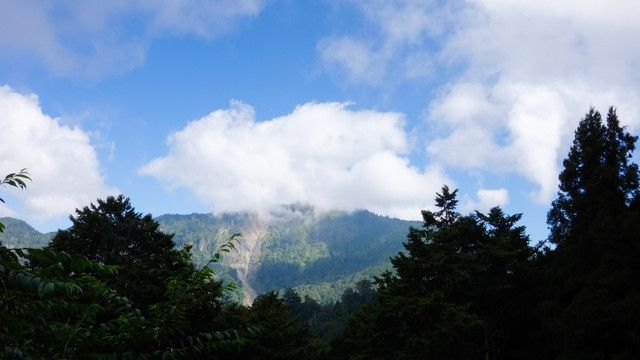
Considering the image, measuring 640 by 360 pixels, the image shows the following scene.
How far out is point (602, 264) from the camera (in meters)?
17.3

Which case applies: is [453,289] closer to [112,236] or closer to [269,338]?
[269,338]

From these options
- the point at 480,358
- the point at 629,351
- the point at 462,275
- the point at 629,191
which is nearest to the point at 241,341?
the point at 629,351

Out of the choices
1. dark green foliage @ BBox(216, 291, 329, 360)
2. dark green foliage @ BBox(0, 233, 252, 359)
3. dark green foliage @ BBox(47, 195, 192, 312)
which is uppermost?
dark green foliage @ BBox(47, 195, 192, 312)

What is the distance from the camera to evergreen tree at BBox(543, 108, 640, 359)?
52.3ft

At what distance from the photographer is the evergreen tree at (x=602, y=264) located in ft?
52.3

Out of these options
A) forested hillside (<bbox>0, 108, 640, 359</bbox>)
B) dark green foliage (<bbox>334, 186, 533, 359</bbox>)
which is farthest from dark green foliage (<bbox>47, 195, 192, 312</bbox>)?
dark green foliage (<bbox>334, 186, 533, 359</bbox>)

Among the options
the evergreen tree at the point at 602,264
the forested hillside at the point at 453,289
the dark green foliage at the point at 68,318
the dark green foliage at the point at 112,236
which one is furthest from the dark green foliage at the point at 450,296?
the dark green foliage at the point at 68,318

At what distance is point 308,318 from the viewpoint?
12106 centimetres

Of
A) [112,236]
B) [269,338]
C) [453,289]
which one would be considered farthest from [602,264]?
[112,236]

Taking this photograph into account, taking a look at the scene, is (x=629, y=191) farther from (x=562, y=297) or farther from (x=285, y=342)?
(x=285, y=342)

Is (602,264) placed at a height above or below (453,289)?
above

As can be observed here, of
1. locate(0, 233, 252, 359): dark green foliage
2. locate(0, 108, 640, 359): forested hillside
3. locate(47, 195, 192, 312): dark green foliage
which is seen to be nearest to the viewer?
locate(0, 233, 252, 359): dark green foliage

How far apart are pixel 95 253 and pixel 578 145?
128 feet

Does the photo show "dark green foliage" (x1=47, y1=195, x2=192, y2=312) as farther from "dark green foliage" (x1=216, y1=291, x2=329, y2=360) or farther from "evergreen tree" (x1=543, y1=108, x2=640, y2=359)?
"evergreen tree" (x1=543, y1=108, x2=640, y2=359)
